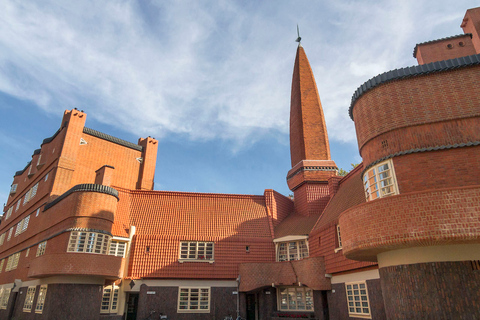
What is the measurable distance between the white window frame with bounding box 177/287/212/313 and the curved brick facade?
15.2 metres

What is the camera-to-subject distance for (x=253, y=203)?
28.9 m

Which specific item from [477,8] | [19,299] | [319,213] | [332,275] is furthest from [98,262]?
[477,8]

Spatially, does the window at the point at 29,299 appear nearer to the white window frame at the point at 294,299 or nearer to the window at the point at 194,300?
the window at the point at 194,300

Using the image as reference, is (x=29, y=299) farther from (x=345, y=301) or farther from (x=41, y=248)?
(x=345, y=301)

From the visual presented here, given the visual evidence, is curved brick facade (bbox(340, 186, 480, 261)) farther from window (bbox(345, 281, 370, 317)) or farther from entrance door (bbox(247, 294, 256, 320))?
entrance door (bbox(247, 294, 256, 320))

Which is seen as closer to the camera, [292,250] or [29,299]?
[29,299]

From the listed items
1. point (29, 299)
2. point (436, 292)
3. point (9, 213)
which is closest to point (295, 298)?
point (436, 292)

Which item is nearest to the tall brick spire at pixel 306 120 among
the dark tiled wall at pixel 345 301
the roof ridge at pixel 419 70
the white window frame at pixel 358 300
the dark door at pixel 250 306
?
the dark door at pixel 250 306

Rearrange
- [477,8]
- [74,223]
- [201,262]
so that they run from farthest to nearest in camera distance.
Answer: [201,262]
[74,223]
[477,8]

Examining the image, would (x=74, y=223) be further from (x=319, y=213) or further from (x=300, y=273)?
(x=319, y=213)

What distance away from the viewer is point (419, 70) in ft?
42.4

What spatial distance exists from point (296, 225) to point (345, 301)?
28.1 feet

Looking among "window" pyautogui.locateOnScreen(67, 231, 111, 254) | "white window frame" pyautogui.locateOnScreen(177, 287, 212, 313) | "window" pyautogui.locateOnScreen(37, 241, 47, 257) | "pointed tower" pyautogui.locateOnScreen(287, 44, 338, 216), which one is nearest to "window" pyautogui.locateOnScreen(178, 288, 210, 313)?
"white window frame" pyautogui.locateOnScreen(177, 287, 212, 313)

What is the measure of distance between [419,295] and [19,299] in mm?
29914
